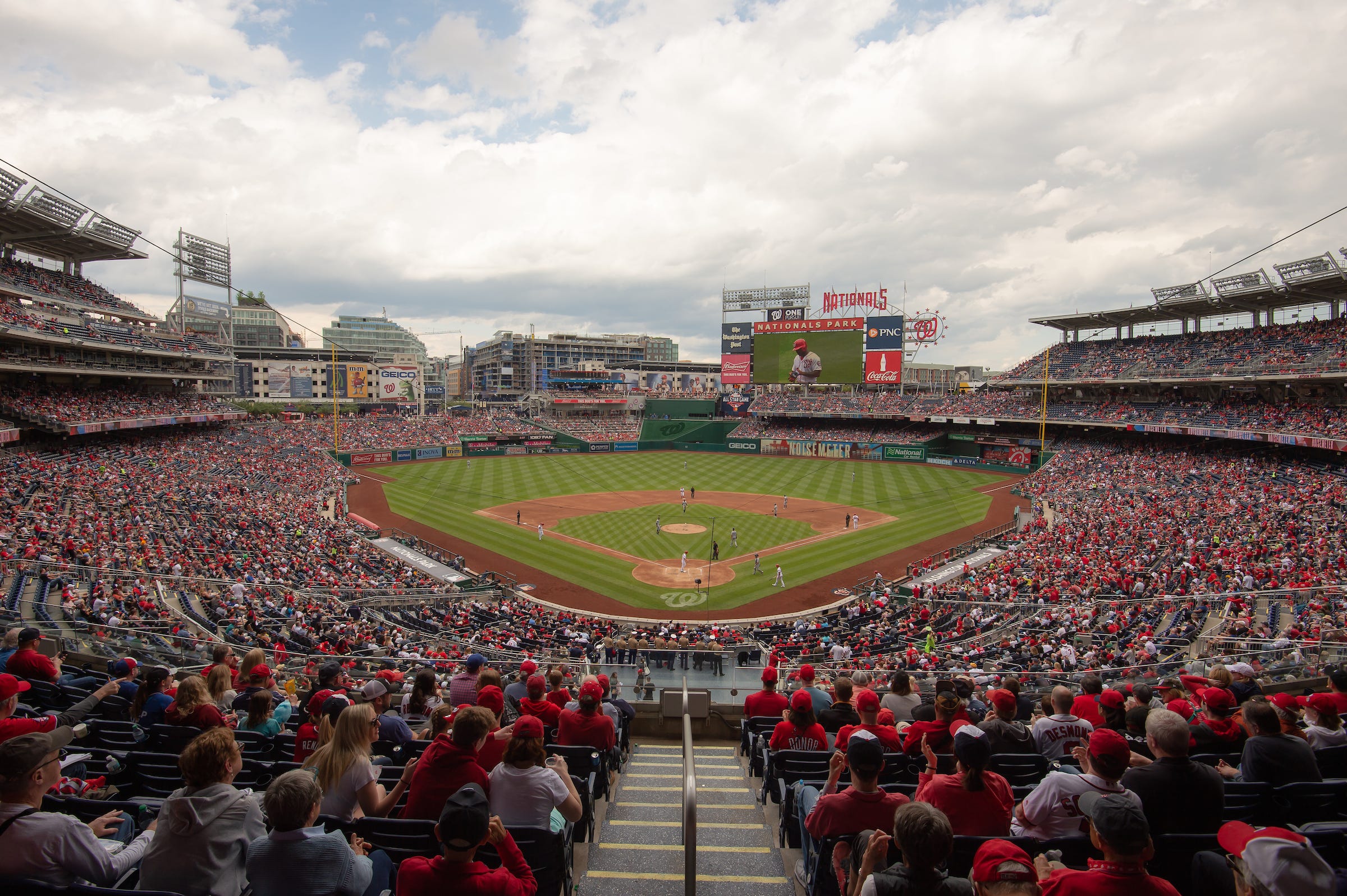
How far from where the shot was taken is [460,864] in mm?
3096

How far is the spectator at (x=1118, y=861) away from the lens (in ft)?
9.53

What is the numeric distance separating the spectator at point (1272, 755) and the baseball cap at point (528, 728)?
5.03 metres

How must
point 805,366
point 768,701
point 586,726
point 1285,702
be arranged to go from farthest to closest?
point 805,366
point 768,701
point 586,726
point 1285,702

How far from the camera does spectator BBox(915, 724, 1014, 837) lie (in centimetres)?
409

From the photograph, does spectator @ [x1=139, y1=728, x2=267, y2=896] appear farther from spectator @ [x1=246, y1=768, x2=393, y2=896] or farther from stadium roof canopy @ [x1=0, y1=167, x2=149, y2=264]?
stadium roof canopy @ [x1=0, y1=167, x2=149, y2=264]

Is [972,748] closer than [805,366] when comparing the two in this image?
Yes

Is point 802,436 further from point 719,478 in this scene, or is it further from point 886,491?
point 886,491

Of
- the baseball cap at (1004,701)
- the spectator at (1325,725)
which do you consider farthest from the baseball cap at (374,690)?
the spectator at (1325,725)

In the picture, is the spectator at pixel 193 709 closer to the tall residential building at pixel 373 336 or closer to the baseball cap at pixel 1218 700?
the baseball cap at pixel 1218 700

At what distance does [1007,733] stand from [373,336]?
519 ft

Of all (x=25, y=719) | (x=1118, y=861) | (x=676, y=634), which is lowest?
(x=676, y=634)

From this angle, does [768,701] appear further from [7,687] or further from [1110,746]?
[7,687]

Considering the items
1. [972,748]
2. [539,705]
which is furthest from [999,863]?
[539,705]

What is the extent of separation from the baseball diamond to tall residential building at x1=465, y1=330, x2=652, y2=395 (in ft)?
285
